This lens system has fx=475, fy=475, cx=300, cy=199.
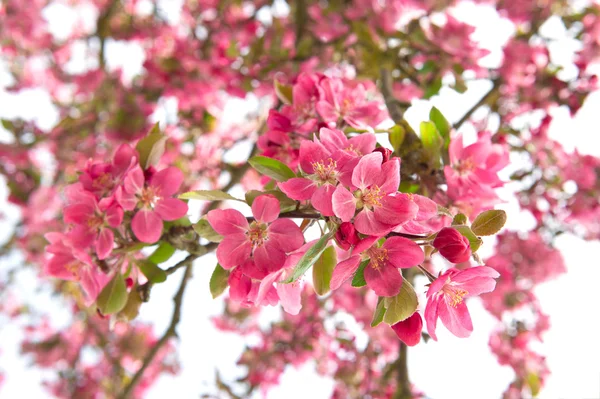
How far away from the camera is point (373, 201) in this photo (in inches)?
31.0

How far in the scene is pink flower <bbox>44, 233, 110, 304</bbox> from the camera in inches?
42.4

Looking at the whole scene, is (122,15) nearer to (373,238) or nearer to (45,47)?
(45,47)

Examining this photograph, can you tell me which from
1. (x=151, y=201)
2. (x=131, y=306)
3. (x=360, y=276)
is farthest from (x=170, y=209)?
(x=360, y=276)

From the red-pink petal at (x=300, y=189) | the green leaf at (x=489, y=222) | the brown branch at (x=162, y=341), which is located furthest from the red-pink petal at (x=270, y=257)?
the brown branch at (x=162, y=341)

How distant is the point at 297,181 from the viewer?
33.2 inches

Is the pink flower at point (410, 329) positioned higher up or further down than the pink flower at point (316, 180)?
further down

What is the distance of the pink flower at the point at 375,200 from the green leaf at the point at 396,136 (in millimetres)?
342

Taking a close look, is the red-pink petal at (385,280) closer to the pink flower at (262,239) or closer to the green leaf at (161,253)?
the pink flower at (262,239)

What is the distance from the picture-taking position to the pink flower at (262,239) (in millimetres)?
858

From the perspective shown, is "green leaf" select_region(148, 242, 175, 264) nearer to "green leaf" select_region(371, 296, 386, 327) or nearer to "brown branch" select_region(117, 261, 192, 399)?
"green leaf" select_region(371, 296, 386, 327)

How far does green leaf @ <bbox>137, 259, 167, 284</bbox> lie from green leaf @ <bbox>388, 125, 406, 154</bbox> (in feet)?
2.06

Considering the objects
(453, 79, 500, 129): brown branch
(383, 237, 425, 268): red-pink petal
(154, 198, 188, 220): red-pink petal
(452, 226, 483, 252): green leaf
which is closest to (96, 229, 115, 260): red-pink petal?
(154, 198, 188, 220): red-pink petal

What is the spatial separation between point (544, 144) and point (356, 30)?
133 cm

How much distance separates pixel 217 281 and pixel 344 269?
0.31m
